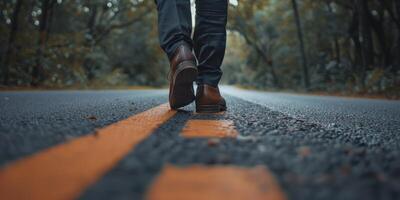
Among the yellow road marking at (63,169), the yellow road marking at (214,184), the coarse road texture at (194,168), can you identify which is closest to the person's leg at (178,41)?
the coarse road texture at (194,168)

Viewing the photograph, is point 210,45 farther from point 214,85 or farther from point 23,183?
point 23,183

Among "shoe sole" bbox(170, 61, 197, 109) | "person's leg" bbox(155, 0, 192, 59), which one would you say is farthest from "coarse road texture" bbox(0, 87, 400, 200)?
"person's leg" bbox(155, 0, 192, 59)

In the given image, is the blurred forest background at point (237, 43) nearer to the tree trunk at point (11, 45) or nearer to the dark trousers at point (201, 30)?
the tree trunk at point (11, 45)

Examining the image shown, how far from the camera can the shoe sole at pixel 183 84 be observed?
2256 mm

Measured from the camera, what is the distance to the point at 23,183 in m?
0.71

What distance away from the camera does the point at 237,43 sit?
30.3 metres

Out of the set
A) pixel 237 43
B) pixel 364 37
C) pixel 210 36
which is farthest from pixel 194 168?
pixel 237 43

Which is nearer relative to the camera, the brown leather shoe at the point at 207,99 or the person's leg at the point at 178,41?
the person's leg at the point at 178,41

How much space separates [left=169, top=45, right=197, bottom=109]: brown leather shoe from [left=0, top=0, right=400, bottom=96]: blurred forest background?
7.95m

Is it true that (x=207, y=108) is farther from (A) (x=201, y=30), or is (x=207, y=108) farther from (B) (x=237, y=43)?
(B) (x=237, y=43)

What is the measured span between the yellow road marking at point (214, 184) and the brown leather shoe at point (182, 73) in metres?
1.47

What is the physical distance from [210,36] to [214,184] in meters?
1.94

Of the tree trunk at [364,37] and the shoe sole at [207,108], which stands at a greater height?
the tree trunk at [364,37]

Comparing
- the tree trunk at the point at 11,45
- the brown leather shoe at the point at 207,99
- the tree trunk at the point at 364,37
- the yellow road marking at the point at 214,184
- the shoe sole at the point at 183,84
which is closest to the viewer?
the yellow road marking at the point at 214,184
